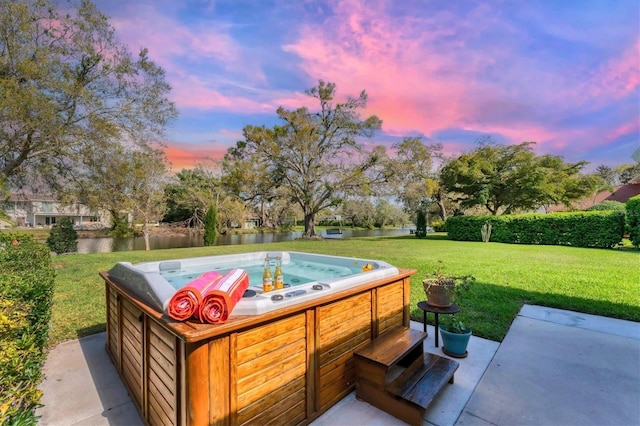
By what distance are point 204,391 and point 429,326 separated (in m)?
2.99

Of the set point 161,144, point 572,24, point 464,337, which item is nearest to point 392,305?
point 464,337

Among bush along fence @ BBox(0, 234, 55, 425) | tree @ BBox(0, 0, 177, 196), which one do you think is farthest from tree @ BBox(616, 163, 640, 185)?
bush along fence @ BBox(0, 234, 55, 425)

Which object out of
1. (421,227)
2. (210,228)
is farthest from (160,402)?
(421,227)

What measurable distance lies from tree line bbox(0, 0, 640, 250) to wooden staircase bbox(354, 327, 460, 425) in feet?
29.3

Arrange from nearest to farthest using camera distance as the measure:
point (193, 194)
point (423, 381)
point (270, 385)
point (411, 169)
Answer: point (270, 385)
point (423, 381)
point (411, 169)
point (193, 194)

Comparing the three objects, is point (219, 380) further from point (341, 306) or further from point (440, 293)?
point (440, 293)

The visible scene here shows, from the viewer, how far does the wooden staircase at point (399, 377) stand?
1.93 metres

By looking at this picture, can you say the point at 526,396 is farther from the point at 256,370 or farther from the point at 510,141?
the point at 510,141

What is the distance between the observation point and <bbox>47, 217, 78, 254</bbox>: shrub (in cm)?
1102

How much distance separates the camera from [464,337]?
276 centimetres

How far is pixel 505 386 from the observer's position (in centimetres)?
237

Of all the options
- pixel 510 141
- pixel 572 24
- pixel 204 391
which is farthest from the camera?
pixel 510 141

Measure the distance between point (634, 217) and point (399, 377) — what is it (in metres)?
11.8

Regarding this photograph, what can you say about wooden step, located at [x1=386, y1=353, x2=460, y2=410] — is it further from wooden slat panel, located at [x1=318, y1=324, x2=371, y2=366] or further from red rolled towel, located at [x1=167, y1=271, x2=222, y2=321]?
red rolled towel, located at [x1=167, y1=271, x2=222, y2=321]
